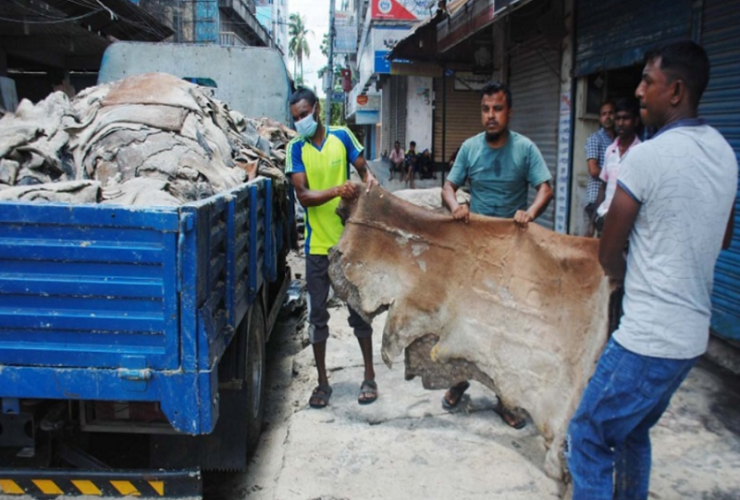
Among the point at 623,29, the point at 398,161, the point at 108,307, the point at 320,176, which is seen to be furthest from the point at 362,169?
the point at 398,161

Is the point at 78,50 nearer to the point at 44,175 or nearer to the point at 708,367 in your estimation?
the point at 44,175

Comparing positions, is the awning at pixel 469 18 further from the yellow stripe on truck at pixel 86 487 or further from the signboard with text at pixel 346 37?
the signboard with text at pixel 346 37

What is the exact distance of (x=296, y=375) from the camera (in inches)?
191

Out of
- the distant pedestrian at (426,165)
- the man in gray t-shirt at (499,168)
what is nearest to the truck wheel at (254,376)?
the man in gray t-shirt at (499,168)

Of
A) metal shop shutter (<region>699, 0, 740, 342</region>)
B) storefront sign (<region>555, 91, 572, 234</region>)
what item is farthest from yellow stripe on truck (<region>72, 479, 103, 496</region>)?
storefront sign (<region>555, 91, 572, 234</region>)

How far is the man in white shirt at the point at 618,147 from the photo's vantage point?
5.18 meters

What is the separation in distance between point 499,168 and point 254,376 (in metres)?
1.88

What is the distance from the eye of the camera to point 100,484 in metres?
2.57

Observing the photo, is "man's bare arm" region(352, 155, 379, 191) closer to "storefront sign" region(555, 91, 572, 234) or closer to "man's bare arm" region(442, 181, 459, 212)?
"man's bare arm" region(442, 181, 459, 212)

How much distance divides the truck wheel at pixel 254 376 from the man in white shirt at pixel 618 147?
9.35ft

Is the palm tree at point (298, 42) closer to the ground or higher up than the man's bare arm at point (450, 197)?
higher up

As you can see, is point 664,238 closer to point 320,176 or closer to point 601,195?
point 320,176

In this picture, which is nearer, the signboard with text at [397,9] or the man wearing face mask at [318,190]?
the man wearing face mask at [318,190]

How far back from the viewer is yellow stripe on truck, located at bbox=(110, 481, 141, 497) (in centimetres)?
257
